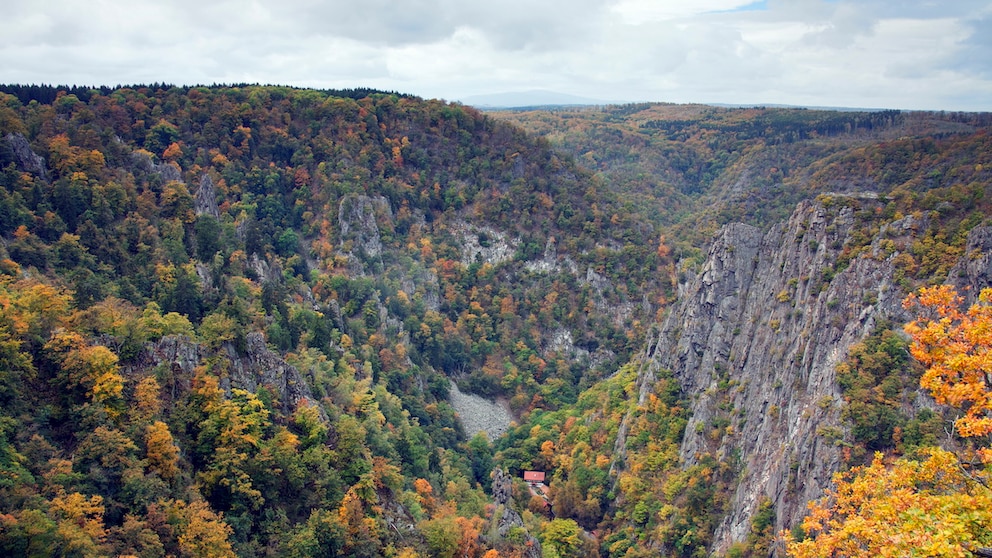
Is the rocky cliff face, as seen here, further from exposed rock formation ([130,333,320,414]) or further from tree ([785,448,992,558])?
→ exposed rock formation ([130,333,320,414])

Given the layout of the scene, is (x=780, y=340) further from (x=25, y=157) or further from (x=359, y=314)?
(x=25, y=157)

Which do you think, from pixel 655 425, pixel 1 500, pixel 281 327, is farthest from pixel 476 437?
pixel 1 500

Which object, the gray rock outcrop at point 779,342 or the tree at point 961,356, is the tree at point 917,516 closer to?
the tree at point 961,356

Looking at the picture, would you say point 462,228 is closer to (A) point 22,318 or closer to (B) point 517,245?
(B) point 517,245

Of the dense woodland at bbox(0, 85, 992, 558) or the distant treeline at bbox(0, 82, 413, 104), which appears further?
the distant treeline at bbox(0, 82, 413, 104)

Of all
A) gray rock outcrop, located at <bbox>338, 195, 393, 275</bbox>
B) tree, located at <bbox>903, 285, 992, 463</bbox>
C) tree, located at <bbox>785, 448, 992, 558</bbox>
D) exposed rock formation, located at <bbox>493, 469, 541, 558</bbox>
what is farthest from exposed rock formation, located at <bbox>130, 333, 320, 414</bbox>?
gray rock outcrop, located at <bbox>338, 195, 393, 275</bbox>

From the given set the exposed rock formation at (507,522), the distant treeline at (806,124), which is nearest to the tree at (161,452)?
the exposed rock formation at (507,522)
